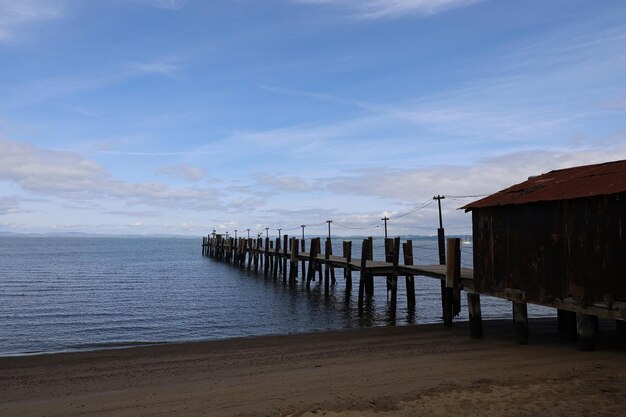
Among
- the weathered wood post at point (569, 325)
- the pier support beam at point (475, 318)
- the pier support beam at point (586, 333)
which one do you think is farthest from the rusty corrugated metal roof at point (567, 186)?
the weathered wood post at point (569, 325)

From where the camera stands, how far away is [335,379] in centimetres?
994

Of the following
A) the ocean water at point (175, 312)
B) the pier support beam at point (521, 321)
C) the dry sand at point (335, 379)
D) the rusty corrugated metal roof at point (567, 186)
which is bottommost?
the ocean water at point (175, 312)

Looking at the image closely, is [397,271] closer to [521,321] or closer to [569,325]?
[569,325]

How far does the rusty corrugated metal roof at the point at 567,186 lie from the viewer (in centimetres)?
1069

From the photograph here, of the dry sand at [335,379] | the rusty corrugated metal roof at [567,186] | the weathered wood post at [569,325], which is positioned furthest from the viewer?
the weathered wood post at [569,325]

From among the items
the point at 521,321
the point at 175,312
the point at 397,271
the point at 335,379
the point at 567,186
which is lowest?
the point at 175,312

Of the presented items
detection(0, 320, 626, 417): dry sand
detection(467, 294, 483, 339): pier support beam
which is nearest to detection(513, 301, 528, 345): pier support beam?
detection(0, 320, 626, 417): dry sand

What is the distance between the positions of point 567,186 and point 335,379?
7.35 m

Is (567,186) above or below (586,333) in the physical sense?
above

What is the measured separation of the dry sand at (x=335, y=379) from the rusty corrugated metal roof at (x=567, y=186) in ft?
11.9

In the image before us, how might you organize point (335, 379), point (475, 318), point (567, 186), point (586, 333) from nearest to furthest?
1. point (335, 379)
2. point (586, 333)
3. point (567, 186)
4. point (475, 318)

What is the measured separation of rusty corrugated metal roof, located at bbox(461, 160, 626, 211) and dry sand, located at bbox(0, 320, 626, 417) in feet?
11.9

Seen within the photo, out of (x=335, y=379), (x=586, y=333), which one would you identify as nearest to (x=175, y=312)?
(x=335, y=379)

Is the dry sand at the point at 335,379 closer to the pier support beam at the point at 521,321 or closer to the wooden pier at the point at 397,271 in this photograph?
the pier support beam at the point at 521,321
